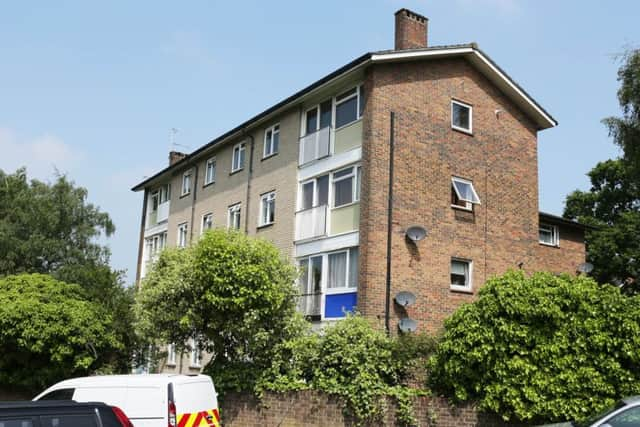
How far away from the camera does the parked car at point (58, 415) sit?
7.04 meters

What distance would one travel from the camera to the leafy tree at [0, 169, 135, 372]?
4425 cm

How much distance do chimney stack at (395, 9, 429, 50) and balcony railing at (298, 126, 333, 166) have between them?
3602 mm

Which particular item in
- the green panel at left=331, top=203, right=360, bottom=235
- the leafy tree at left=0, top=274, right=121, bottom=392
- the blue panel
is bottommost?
the leafy tree at left=0, top=274, right=121, bottom=392

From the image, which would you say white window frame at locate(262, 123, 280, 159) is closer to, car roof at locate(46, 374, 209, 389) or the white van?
car roof at locate(46, 374, 209, 389)

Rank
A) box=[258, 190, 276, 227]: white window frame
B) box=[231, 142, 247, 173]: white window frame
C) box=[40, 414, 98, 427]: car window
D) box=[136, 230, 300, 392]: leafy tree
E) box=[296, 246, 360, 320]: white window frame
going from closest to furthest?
box=[40, 414, 98, 427]: car window < box=[136, 230, 300, 392]: leafy tree < box=[296, 246, 360, 320]: white window frame < box=[258, 190, 276, 227]: white window frame < box=[231, 142, 247, 173]: white window frame

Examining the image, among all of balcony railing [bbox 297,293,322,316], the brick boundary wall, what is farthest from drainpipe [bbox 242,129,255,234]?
the brick boundary wall

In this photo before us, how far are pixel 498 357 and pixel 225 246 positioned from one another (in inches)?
274

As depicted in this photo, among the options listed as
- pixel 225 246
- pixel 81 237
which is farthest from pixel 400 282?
pixel 81 237

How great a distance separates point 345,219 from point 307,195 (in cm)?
266

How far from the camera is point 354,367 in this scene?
596 inches

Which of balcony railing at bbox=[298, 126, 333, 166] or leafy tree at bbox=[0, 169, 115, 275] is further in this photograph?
leafy tree at bbox=[0, 169, 115, 275]

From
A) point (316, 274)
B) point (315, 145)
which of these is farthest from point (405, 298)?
point (315, 145)

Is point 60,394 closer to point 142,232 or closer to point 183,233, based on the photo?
point 183,233

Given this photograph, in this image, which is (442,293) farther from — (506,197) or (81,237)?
(81,237)
